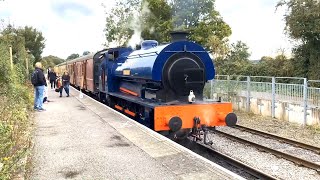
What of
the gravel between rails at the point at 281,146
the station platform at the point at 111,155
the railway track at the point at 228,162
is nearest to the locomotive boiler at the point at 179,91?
the railway track at the point at 228,162

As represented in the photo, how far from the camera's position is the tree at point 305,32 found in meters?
20.4

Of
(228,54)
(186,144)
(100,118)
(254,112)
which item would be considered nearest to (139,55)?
(100,118)

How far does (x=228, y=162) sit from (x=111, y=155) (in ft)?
9.27

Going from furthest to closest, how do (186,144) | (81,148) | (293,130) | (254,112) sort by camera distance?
(254,112), (293,130), (186,144), (81,148)

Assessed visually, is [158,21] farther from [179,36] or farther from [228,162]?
[228,162]

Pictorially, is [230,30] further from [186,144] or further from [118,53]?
[186,144]

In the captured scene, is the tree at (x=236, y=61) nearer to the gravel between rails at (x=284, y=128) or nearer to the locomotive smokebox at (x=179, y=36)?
the gravel between rails at (x=284, y=128)

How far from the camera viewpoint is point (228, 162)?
25.7 feet

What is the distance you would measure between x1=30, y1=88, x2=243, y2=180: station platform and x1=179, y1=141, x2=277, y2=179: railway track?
143 cm

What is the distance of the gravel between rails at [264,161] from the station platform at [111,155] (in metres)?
1.98

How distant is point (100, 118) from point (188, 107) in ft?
11.7

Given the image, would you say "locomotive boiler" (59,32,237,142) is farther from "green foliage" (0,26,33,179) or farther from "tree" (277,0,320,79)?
"tree" (277,0,320,79)

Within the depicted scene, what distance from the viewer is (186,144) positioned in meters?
9.41

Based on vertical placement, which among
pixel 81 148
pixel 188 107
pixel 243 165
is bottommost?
pixel 243 165
